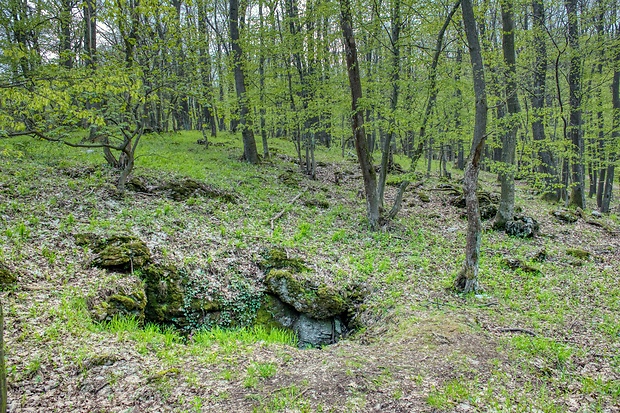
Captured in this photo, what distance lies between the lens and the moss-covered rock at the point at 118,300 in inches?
210

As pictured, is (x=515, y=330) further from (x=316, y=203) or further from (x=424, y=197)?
(x=424, y=197)

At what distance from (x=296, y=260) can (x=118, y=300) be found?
358 cm

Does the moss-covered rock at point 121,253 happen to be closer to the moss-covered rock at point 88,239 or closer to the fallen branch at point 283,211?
the moss-covered rock at point 88,239

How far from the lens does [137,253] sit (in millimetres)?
6656

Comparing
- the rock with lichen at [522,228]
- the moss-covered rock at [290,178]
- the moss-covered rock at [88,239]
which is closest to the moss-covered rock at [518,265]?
the rock with lichen at [522,228]

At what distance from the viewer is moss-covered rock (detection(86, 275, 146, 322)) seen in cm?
534

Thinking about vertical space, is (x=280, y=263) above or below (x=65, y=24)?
below

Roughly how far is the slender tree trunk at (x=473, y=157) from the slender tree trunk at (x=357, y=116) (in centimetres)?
371

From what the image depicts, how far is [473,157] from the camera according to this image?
6480 mm

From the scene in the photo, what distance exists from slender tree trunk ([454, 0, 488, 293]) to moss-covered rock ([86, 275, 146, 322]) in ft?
19.5

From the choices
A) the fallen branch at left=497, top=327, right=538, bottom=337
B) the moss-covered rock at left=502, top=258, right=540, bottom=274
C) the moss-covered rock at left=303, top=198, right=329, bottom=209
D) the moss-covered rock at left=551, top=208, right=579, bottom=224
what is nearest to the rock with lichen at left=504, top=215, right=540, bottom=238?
the moss-covered rock at left=551, top=208, right=579, bottom=224

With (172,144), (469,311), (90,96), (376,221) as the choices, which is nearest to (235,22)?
(172,144)

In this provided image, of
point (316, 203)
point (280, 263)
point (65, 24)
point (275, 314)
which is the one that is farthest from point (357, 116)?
point (65, 24)

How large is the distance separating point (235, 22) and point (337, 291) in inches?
545
